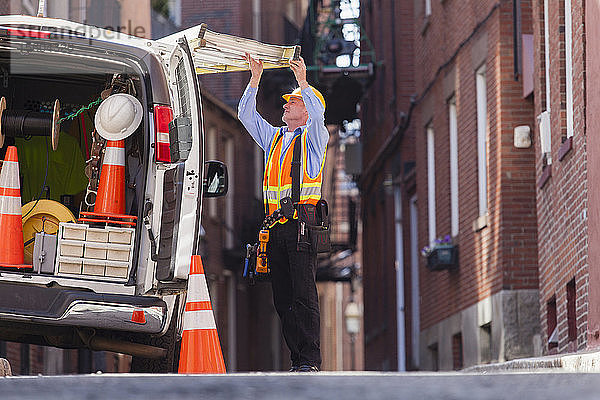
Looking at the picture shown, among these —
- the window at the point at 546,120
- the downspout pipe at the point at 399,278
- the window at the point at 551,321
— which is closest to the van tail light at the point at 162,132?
the window at the point at 546,120

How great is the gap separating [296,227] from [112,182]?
1153 millimetres

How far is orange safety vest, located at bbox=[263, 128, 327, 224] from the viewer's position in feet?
29.7

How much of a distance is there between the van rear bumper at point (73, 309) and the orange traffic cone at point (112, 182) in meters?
0.79

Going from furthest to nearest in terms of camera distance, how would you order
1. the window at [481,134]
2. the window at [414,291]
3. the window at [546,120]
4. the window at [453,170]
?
the window at [414,291], the window at [453,170], the window at [481,134], the window at [546,120]

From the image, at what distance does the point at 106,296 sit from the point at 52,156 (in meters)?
1.89

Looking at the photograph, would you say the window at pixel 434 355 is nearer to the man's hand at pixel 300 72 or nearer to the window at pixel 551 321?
the window at pixel 551 321

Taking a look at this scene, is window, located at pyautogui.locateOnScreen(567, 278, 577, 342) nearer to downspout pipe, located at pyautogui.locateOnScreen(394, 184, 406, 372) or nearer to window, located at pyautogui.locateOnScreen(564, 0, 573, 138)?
window, located at pyautogui.locateOnScreen(564, 0, 573, 138)

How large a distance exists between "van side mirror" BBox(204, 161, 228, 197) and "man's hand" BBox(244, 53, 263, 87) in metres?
0.57

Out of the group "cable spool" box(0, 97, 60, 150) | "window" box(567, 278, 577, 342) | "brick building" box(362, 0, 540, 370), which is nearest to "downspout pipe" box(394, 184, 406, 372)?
"brick building" box(362, 0, 540, 370)

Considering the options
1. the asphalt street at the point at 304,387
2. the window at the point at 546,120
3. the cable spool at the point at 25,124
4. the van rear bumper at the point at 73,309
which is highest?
the window at the point at 546,120

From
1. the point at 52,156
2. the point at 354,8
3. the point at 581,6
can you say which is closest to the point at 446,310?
the point at 354,8

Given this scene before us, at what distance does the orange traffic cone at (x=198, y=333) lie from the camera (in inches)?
342

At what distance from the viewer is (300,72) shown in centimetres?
913

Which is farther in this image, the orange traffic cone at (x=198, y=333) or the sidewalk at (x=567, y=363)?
the orange traffic cone at (x=198, y=333)
